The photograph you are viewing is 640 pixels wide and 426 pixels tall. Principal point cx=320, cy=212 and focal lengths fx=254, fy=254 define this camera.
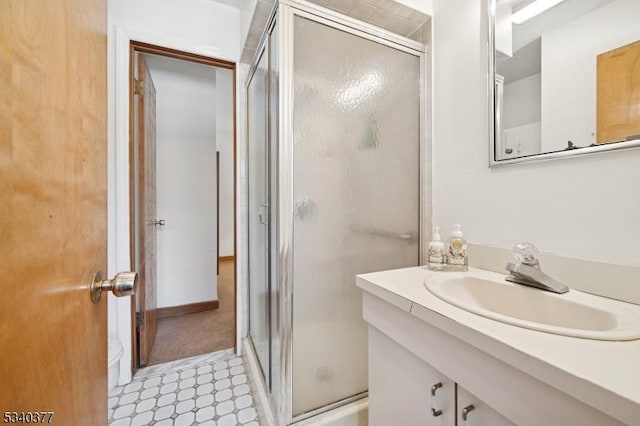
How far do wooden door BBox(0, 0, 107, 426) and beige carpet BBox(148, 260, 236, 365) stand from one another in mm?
1407

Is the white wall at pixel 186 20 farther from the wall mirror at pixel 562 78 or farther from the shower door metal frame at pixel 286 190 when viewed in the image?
→ the wall mirror at pixel 562 78

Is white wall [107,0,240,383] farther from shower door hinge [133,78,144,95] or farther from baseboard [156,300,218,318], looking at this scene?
baseboard [156,300,218,318]

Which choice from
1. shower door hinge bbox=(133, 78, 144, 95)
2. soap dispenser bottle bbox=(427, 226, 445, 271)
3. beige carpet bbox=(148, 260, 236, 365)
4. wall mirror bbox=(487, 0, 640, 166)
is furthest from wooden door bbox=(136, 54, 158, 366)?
wall mirror bbox=(487, 0, 640, 166)

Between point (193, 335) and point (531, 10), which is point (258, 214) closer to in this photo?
point (193, 335)

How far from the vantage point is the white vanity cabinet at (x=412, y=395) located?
22.8 inches

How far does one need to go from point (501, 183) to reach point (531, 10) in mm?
615

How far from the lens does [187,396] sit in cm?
140

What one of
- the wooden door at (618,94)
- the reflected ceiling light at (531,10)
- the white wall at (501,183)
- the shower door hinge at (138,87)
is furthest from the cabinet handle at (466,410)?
the shower door hinge at (138,87)

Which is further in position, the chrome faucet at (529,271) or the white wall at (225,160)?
the white wall at (225,160)

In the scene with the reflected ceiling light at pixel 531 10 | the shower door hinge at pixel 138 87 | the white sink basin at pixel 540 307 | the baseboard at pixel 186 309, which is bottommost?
the baseboard at pixel 186 309

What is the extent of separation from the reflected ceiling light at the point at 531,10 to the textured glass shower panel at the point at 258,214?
3.44 feet

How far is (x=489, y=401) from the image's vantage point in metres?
0.52

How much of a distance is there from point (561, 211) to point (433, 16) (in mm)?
1108

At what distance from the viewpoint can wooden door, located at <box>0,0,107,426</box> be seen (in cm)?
30
